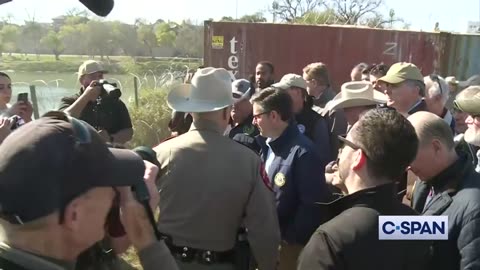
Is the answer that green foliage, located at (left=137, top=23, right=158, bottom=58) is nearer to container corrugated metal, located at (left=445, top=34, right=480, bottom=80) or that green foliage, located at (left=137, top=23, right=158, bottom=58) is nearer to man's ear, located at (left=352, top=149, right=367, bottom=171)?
container corrugated metal, located at (left=445, top=34, right=480, bottom=80)

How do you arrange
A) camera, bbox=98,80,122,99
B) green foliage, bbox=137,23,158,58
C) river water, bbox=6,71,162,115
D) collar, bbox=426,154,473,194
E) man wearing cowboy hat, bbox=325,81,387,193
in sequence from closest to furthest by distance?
1. collar, bbox=426,154,473,194
2. man wearing cowboy hat, bbox=325,81,387,193
3. camera, bbox=98,80,122,99
4. river water, bbox=6,71,162,115
5. green foliage, bbox=137,23,158,58

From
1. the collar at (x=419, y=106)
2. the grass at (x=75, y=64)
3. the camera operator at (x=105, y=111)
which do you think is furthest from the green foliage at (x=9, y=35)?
the collar at (x=419, y=106)

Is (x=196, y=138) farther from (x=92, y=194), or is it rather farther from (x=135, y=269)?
(x=135, y=269)

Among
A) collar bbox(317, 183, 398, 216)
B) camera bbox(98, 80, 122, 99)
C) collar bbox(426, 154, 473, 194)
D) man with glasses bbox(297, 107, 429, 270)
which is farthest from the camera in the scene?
camera bbox(98, 80, 122, 99)

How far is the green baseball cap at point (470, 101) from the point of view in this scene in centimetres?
343

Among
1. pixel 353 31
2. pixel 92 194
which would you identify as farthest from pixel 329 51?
pixel 92 194

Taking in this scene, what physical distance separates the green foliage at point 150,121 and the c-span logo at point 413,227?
23.2 ft

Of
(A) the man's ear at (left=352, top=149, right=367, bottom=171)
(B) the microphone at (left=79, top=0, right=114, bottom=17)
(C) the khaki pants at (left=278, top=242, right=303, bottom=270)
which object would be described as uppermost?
(B) the microphone at (left=79, top=0, right=114, bottom=17)

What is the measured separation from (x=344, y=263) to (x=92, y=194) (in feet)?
3.23

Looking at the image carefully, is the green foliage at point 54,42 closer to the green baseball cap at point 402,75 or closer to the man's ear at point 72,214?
the green baseball cap at point 402,75

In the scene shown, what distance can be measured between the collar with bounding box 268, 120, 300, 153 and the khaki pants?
62cm

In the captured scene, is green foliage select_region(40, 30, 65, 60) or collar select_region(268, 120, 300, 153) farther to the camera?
green foliage select_region(40, 30, 65, 60)

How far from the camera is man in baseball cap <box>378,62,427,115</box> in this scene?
4.42m

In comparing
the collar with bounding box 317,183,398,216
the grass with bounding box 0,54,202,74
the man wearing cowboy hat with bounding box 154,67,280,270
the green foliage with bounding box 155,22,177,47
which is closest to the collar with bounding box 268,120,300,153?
the man wearing cowboy hat with bounding box 154,67,280,270
